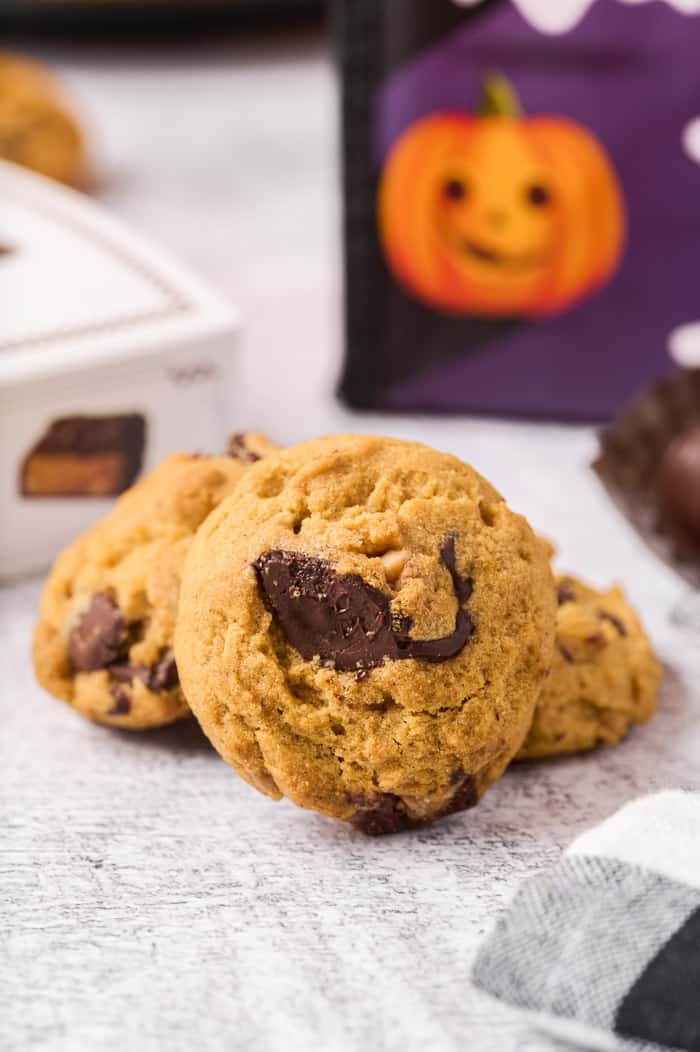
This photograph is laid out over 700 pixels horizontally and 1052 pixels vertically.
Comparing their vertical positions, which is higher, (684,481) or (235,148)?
(235,148)

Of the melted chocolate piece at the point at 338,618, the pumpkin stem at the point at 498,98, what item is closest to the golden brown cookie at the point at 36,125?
the pumpkin stem at the point at 498,98

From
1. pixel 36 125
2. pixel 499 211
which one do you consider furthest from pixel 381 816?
pixel 36 125

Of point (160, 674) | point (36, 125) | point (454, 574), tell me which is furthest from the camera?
point (36, 125)

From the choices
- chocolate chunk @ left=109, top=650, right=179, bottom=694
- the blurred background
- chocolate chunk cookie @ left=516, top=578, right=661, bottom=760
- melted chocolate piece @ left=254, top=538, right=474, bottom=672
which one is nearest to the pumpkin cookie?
chocolate chunk @ left=109, top=650, right=179, bottom=694

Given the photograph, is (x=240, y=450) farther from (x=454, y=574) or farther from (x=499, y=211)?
(x=499, y=211)

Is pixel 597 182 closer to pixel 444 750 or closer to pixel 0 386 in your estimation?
pixel 0 386

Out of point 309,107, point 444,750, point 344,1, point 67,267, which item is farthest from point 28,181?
point 309,107

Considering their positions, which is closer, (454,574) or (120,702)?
(454,574)

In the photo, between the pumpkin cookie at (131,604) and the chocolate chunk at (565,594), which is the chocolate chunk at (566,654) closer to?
the chocolate chunk at (565,594)
